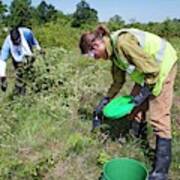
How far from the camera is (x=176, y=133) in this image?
4.77 meters

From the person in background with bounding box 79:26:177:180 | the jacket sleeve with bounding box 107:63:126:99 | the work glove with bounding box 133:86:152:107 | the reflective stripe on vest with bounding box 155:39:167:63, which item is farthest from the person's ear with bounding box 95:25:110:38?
the jacket sleeve with bounding box 107:63:126:99

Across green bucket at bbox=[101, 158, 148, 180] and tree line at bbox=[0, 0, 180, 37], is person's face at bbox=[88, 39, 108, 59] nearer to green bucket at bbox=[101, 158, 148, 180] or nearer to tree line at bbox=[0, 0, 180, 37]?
green bucket at bbox=[101, 158, 148, 180]

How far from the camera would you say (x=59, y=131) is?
4695 mm

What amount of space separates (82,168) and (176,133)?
50.9 inches

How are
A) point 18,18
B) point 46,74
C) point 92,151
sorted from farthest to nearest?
point 18,18, point 46,74, point 92,151

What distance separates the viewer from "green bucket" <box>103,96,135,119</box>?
3773mm

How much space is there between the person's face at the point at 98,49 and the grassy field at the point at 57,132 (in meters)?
1.18

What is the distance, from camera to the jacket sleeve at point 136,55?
3.30 meters

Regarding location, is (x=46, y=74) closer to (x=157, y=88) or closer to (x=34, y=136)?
(x=34, y=136)

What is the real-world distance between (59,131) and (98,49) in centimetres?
164

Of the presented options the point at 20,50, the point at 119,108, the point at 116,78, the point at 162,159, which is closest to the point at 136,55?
the point at 119,108

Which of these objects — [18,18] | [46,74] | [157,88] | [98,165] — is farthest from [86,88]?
[18,18]

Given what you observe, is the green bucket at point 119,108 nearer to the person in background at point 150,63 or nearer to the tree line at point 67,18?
the person in background at point 150,63

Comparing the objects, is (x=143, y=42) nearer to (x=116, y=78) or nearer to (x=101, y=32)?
(x=101, y=32)
